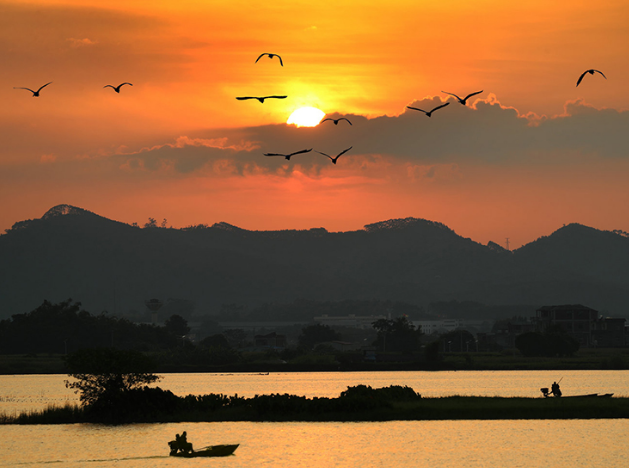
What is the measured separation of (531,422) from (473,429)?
20.3 feet

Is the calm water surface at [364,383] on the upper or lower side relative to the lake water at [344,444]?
upper

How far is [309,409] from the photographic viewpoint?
82.8 metres

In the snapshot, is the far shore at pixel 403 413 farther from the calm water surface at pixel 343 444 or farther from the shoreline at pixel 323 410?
the calm water surface at pixel 343 444

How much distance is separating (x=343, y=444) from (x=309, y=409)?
678cm

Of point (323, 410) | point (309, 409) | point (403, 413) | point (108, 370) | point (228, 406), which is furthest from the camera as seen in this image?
point (403, 413)

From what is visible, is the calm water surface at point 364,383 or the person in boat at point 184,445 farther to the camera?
the calm water surface at point 364,383

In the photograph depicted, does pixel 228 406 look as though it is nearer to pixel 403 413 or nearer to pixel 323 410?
pixel 323 410

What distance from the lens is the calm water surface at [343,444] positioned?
6912cm

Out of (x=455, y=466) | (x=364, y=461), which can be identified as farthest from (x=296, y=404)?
(x=455, y=466)

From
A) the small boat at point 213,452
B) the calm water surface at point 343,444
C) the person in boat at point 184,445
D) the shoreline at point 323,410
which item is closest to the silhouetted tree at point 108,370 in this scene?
the shoreline at point 323,410

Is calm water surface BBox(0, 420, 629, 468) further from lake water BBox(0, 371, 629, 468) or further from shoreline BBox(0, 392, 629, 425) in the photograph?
shoreline BBox(0, 392, 629, 425)

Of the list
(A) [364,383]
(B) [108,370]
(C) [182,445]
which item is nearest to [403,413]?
(C) [182,445]

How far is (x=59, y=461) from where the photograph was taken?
70125mm

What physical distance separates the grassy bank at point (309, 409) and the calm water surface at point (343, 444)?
40.1 inches
